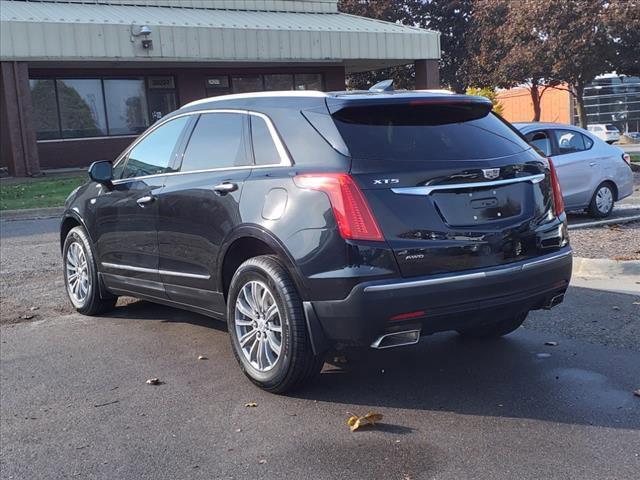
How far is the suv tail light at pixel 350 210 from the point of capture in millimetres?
4047

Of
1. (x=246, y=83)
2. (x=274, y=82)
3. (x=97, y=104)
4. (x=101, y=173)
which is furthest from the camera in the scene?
(x=274, y=82)

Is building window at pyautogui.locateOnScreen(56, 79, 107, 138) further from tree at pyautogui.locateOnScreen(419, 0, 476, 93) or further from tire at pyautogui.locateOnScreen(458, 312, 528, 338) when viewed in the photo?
tire at pyautogui.locateOnScreen(458, 312, 528, 338)

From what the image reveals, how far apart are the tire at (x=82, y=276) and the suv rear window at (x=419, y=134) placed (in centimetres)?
325

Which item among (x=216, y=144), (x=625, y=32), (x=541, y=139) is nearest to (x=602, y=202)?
(x=541, y=139)

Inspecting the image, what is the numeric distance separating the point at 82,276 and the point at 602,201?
835cm

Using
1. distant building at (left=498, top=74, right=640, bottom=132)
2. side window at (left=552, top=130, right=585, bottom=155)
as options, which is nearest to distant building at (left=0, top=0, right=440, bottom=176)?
side window at (left=552, top=130, right=585, bottom=155)

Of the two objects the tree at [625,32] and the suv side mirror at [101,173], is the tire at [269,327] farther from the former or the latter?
the tree at [625,32]

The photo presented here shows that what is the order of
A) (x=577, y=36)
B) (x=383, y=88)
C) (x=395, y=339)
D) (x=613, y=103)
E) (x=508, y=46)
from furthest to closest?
(x=613, y=103) → (x=508, y=46) → (x=577, y=36) → (x=383, y=88) → (x=395, y=339)

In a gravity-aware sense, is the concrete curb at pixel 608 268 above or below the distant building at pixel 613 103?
below

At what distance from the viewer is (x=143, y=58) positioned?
21.7 m

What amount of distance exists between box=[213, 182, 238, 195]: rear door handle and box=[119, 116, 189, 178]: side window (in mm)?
858

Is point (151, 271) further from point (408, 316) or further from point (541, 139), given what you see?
point (541, 139)

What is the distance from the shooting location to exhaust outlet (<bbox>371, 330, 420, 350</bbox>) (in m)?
4.12

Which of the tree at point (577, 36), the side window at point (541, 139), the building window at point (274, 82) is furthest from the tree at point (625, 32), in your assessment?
the side window at point (541, 139)
